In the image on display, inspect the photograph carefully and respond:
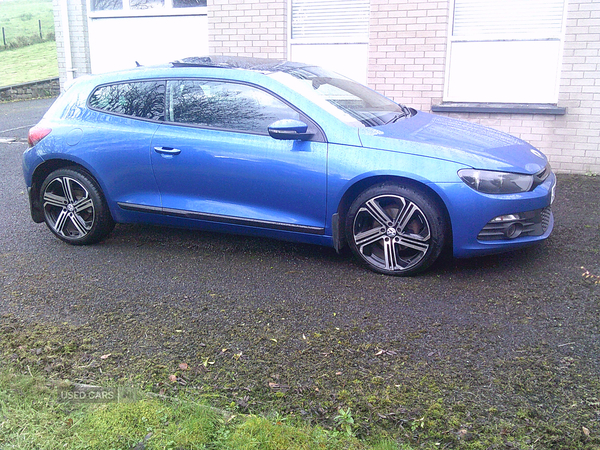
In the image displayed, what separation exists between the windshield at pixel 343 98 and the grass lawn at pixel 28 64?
68.6 feet

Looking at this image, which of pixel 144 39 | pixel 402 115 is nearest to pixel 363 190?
pixel 402 115

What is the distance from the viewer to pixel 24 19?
4497 centimetres

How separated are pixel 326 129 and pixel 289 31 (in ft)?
18.6

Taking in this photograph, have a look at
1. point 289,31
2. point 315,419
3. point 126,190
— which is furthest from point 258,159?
point 289,31

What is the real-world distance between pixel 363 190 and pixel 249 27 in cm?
614

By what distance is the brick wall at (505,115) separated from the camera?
820 centimetres

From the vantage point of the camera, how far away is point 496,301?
14.3 ft

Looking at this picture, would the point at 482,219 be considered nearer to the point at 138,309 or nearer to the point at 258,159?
the point at 258,159

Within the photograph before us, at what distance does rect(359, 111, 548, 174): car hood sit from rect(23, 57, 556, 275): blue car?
0.6 inches

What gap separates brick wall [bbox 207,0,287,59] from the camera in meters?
9.87

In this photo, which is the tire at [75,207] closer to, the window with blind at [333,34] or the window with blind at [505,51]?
the window with blind at [333,34]

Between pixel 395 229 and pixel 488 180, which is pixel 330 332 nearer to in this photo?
pixel 395 229

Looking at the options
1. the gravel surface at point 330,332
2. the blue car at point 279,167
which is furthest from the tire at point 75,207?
the gravel surface at point 330,332

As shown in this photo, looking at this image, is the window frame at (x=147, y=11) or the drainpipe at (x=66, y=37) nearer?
the window frame at (x=147, y=11)
